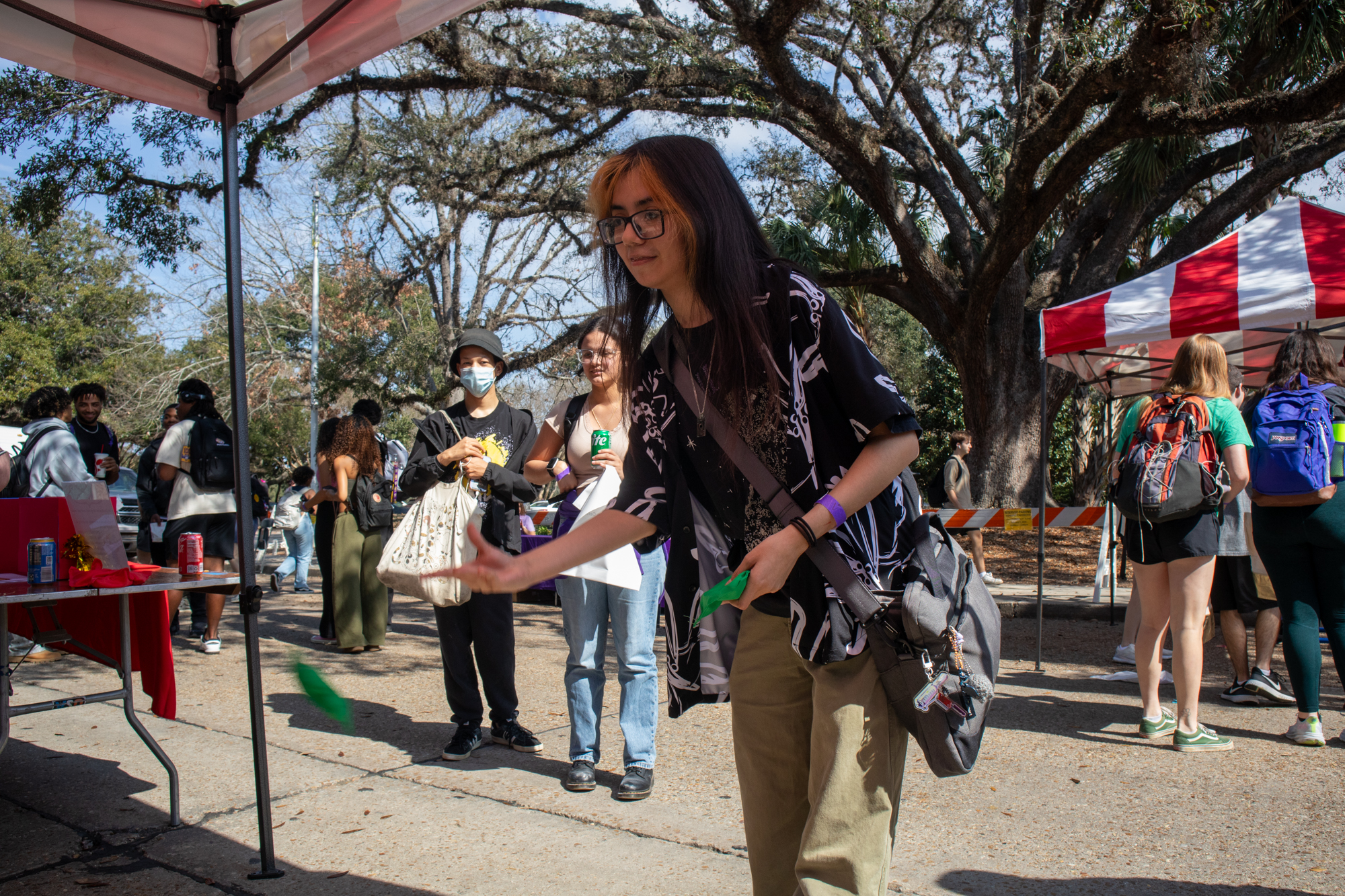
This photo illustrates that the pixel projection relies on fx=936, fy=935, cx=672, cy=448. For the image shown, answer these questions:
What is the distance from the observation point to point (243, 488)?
2.94 m

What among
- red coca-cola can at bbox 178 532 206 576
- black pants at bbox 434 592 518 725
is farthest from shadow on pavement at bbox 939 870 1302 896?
red coca-cola can at bbox 178 532 206 576

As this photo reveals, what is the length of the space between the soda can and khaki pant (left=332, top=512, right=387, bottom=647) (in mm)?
3624

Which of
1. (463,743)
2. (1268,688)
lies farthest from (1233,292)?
(463,743)

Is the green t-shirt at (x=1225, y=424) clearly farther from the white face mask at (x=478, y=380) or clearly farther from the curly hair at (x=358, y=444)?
the curly hair at (x=358, y=444)

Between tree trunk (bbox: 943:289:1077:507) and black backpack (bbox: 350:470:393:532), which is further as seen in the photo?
tree trunk (bbox: 943:289:1077:507)

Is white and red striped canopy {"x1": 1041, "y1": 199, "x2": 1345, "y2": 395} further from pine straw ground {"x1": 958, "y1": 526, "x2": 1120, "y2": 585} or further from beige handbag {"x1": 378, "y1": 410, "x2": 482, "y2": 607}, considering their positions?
pine straw ground {"x1": 958, "y1": 526, "x2": 1120, "y2": 585}

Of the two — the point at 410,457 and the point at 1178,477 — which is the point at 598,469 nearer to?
the point at 410,457

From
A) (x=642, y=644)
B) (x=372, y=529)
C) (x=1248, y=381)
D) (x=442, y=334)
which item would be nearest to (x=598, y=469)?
(x=642, y=644)

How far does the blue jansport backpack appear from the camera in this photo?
4.15 metres

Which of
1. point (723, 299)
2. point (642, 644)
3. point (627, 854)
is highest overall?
point (723, 299)

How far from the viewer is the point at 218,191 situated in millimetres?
11703

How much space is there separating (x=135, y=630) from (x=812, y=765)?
328 centimetres

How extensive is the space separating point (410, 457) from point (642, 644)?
4.79 ft

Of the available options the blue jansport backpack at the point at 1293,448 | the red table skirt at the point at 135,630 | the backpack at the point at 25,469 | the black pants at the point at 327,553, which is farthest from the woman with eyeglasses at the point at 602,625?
the backpack at the point at 25,469
